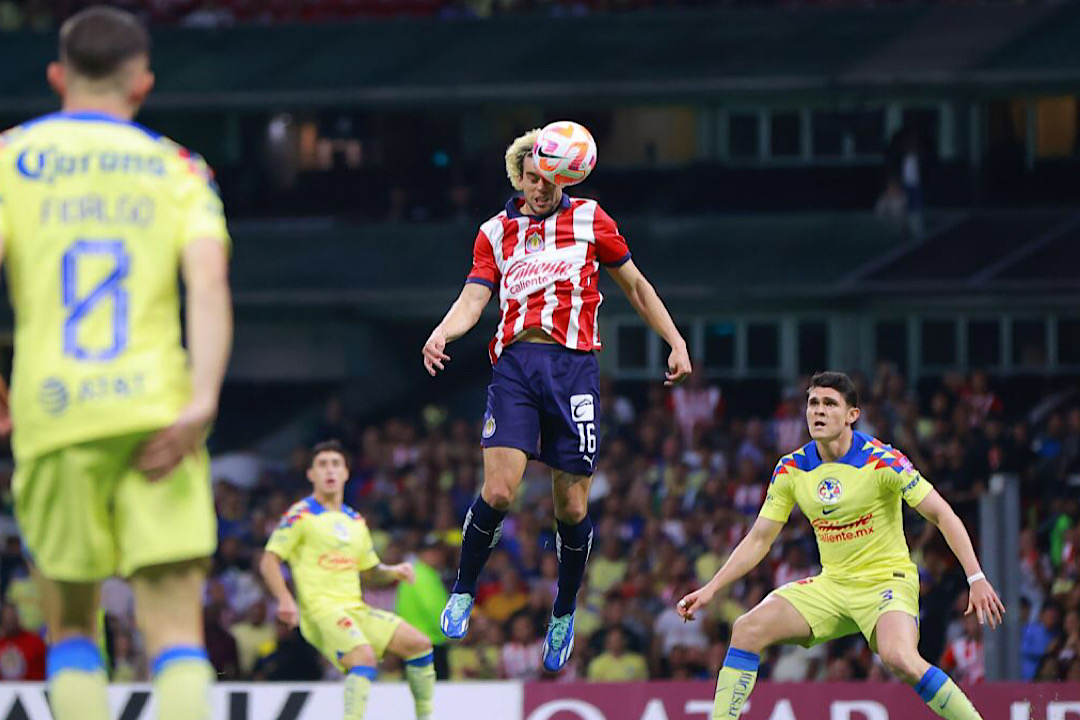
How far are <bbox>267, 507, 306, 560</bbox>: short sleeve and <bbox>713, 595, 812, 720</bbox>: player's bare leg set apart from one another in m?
3.37

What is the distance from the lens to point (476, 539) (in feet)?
30.5

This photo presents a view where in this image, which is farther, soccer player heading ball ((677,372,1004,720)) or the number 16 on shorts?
soccer player heading ball ((677,372,1004,720))

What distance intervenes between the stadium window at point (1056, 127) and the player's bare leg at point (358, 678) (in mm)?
13869

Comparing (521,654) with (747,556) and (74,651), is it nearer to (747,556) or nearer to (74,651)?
(747,556)

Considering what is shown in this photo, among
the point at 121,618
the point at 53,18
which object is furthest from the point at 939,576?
the point at 53,18

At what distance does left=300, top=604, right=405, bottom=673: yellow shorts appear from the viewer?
11680 millimetres

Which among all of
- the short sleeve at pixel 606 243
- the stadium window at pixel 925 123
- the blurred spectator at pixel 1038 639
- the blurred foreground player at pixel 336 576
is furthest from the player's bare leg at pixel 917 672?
the stadium window at pixel 925 123

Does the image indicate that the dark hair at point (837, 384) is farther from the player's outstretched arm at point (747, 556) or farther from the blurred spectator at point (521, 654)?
the blurred spectator at point (521, 654)

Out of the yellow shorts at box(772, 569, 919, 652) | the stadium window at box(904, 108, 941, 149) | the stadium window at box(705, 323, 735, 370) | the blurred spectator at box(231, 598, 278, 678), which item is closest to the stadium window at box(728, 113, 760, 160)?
the stadium window at box(904, 108, 941, 149)

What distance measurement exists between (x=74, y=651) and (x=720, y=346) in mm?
17937

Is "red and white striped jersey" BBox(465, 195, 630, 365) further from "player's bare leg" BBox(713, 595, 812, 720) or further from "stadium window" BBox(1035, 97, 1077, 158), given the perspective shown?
"stadium window" BBox(1035, 97, 1077, 158)

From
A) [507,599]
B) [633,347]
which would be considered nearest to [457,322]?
[507,599]

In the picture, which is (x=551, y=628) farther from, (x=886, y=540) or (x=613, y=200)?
(x=613, y=200)

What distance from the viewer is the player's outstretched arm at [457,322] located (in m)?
8.35
